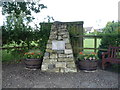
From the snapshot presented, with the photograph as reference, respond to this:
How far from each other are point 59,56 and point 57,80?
3.33 feet

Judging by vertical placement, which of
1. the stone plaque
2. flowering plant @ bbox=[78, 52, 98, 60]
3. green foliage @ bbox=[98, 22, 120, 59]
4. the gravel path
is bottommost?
the gravel path

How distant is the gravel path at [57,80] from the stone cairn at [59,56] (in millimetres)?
263

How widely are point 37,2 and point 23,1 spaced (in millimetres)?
543

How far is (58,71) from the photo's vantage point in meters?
4.46

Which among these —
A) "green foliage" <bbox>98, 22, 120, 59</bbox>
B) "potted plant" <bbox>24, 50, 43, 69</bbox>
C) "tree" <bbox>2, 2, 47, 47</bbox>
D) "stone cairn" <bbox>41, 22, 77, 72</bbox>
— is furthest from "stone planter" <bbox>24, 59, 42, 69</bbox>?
"green foliage" <bbox>98, 22, 120, 59</bbox>

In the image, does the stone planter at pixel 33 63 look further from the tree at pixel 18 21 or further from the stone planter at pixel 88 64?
the stone planter at pixel 88 64

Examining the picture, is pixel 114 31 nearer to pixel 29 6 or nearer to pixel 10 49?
pixel 29 6

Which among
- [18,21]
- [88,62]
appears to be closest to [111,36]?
[88,62]

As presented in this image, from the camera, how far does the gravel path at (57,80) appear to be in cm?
326

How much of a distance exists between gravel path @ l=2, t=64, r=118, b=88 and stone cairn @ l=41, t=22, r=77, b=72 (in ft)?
0.86

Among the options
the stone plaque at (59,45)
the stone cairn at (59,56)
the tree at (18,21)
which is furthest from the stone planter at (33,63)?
the tree at (18,21)

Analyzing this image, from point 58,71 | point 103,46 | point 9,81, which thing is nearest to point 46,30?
point 58,71

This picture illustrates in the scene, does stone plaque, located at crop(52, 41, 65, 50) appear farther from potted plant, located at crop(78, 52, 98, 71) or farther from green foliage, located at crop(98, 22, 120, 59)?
green foliage, located at crop(98, 22, 120, 59)

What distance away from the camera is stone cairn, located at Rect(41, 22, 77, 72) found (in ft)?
14.6
